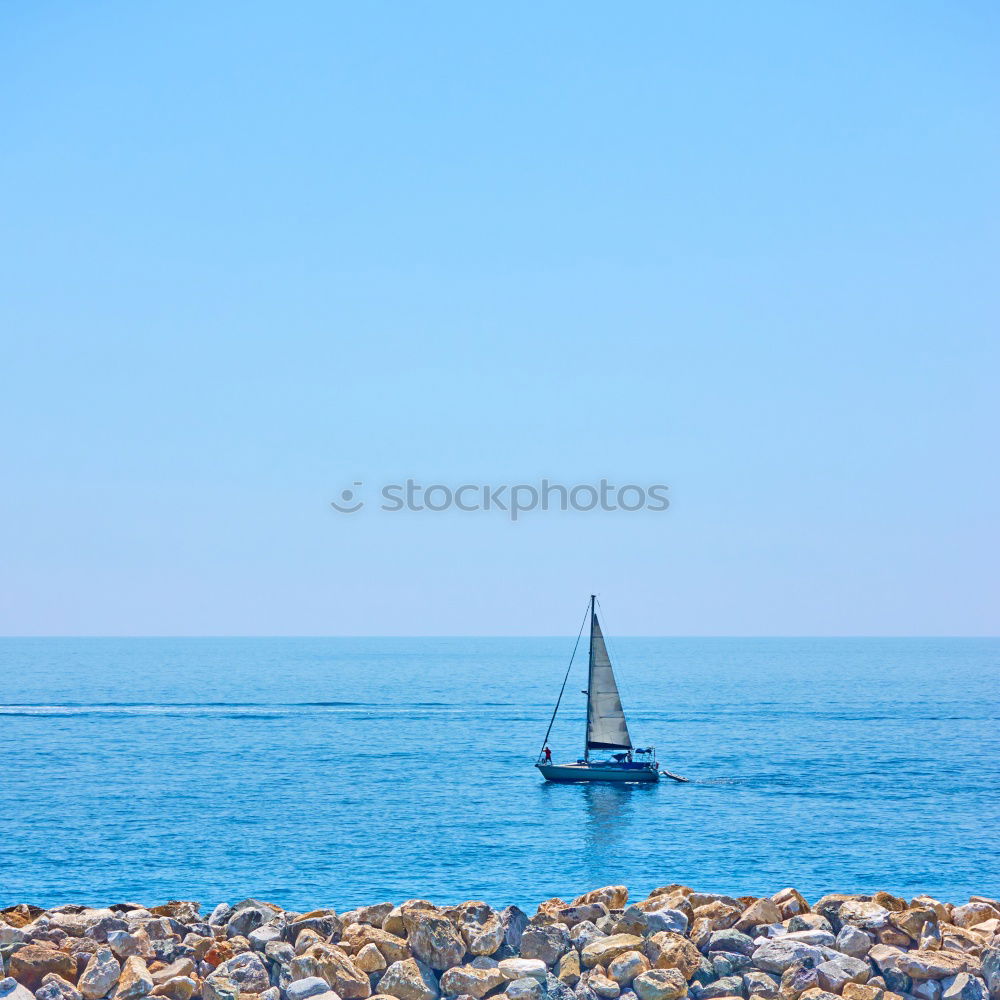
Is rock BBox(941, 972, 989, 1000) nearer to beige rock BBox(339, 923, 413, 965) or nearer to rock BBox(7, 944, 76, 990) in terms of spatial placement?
beige rock BBox(339, 923, 413, 965)

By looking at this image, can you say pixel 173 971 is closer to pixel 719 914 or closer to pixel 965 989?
pixel 719 914

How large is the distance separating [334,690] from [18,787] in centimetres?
11838

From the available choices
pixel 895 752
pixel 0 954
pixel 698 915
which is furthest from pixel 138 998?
pixel 895 752

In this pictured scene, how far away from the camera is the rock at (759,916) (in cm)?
2120

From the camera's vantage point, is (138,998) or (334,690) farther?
(334,690)

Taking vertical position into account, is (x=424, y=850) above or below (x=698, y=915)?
below

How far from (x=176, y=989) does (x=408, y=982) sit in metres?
3.86

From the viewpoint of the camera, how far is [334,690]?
197375 millimetres

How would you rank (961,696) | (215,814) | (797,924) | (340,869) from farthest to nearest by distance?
(961,696) → (215,814) → (340,869) → (797,924)

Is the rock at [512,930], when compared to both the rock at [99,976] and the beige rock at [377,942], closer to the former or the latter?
the beige rock at [377,942]

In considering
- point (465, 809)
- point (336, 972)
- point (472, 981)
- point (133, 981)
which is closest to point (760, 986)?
point (472, 981)

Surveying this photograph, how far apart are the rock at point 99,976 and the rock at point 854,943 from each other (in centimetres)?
1279

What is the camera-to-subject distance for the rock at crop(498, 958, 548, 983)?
1866 cm

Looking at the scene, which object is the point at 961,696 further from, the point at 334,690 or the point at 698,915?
the point at 698,915
